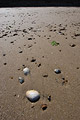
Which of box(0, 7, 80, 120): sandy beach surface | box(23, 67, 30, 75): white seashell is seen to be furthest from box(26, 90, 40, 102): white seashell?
box(23, 67, 30, 75): white seashell

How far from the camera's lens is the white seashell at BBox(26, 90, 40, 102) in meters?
1.44

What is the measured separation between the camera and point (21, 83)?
5.69 ft

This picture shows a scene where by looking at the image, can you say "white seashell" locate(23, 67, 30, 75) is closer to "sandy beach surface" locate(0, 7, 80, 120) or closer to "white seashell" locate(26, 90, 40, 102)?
"sandy beach surface" locate(0, 7, 80, 120)

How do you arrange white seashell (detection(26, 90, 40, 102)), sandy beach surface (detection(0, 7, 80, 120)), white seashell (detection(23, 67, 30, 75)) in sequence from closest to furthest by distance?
1. sandy beach surface (detection(0, 7, 80, 120))
2. white seashell (detection(26, 90, 40, 102))
3. white seashell (detection(23, 67, 30, 75))

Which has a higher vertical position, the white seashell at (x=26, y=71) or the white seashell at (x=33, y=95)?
the white seashell at (x=26, y=71)

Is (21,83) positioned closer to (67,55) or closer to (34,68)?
(34,68)

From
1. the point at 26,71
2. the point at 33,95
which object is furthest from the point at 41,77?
the point at 33,95

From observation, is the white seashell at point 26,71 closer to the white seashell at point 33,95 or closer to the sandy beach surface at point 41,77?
the sandy beach surface at point 41,77

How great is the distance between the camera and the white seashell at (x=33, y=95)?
4.73 ft

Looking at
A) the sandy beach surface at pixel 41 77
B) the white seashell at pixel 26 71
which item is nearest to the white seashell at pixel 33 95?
the sandy beach surface at pixel 41 77

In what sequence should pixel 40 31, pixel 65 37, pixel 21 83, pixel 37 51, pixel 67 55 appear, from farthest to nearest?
pixel 40 31 → pixel 65 37 → pixel 37 51 → pixel 67 55 → pixel 21 83

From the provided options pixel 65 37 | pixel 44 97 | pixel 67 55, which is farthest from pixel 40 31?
pixel 44 97

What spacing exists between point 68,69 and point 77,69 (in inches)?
6.4
